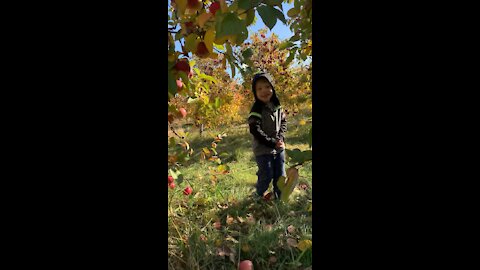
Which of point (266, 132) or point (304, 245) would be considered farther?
point (266, 132)

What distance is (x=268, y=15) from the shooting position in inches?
22.2

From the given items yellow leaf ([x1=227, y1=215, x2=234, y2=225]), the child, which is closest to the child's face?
the child

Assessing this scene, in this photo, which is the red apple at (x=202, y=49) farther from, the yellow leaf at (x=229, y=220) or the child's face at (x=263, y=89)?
the child's face at (x=263, y=89)

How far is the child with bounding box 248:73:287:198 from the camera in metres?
2.59

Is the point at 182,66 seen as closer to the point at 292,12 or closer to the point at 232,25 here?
the point at 232,25

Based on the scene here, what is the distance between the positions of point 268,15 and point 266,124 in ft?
7.08

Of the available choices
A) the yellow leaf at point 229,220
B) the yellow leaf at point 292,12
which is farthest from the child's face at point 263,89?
the yellow leaf at point 292,12

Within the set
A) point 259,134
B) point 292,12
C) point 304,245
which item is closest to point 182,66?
point 292,12

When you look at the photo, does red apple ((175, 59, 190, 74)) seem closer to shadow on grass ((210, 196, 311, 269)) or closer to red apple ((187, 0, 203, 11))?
red apple ((187, 0, 203, 11))
